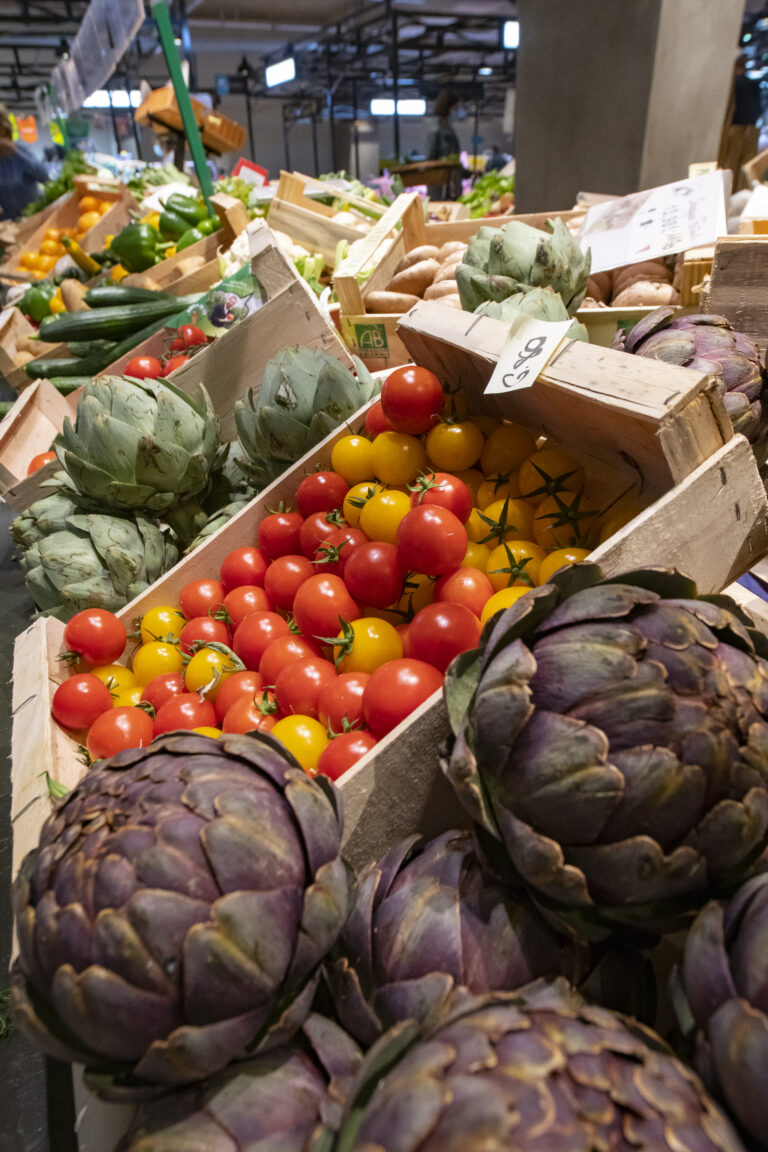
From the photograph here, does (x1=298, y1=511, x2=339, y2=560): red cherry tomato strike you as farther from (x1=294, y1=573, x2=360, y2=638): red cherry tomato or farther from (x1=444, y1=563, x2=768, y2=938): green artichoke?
(x1=444, y1=563, x2=768, y2=938): green artichoke

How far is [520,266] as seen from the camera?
1886mm

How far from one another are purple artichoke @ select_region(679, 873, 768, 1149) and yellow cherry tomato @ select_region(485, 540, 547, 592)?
0.61 meters

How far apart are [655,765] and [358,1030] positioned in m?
0.41

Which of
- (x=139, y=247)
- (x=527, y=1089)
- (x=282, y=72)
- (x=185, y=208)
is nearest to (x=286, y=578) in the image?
(x=527, y=1089)

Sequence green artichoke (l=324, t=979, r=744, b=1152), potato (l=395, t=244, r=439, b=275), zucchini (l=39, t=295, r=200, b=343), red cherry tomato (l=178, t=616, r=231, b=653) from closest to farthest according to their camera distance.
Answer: green artichoke (l=324, t=979, r=744, b=1152) → red cherry tomato (l=178, t=616, r=231, b=653) → potato (l=395, t=244, r=439, b=275) → zucchini (l=39, t=295, r=200, b=343)

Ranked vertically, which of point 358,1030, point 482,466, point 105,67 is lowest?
point 358,1030

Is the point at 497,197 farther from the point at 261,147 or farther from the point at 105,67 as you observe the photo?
the point at 261,147

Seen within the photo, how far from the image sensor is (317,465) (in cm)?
165

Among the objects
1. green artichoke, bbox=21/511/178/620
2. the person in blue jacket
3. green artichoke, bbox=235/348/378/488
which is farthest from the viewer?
the person in blue jacket

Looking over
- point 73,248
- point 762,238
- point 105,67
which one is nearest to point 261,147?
point 105,67

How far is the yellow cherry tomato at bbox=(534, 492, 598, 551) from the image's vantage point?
1206mm

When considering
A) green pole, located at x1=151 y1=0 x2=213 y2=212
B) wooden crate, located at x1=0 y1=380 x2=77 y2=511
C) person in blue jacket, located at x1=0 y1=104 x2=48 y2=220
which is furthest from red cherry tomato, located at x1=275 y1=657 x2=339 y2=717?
person in blue jacket, located at x1=0 y1=104 x2=48 y2=220

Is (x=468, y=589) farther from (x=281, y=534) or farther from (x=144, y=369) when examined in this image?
(x=144, y=369)

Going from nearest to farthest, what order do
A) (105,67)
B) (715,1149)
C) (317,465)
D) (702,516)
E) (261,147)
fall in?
1. (715,1149)
2. (702,516)
3. (317,465)
4. (105,67)
5. (261,147)
